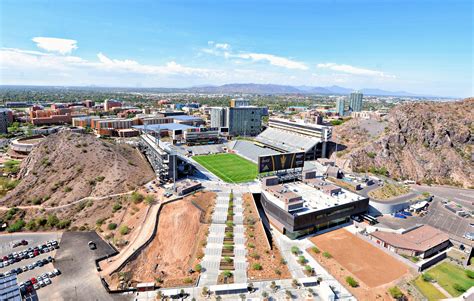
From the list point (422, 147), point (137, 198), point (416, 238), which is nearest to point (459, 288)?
point (416, 238)

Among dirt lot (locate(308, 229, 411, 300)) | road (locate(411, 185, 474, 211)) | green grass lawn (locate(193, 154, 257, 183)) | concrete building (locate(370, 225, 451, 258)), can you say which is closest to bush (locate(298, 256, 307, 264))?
dirt lot (locate(308, 229, 411, 300))

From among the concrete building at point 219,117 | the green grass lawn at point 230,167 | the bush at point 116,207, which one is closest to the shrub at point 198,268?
the bush at point 116,207

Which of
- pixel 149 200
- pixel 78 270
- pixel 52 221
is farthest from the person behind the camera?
pixel 149 200

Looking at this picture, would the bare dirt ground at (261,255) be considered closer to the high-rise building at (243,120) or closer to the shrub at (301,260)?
the shrub at (301,260)

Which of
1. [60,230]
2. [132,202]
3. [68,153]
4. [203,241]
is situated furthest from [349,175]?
[68,153]

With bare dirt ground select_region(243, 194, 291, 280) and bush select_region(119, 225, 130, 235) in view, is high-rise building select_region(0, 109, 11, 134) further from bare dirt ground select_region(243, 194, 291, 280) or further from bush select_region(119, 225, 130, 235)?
bare dirt ground select_region(243, 194, 291, 280)

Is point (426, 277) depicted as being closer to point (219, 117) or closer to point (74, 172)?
point (74, 172)
